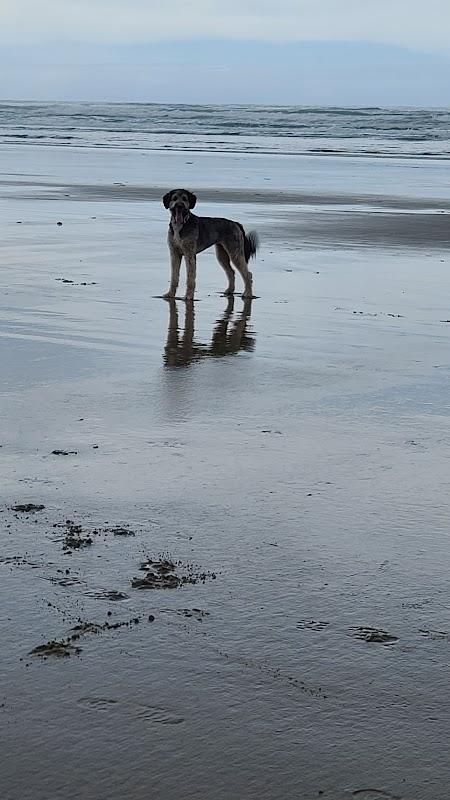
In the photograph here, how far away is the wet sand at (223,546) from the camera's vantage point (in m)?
3.15

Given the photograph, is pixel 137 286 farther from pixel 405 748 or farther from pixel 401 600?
pixel 405 748

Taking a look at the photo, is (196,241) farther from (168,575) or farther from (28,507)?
(168,575)

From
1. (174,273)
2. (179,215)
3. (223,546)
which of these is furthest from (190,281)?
(223,546)

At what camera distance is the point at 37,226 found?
17.0 metres

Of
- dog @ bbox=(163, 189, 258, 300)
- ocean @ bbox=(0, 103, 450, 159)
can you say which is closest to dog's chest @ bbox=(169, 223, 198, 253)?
dog @ bbox=(163, 189, 258, 300)

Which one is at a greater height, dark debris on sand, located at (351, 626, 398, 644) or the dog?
the dog

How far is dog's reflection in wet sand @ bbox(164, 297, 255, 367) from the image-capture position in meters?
8.61

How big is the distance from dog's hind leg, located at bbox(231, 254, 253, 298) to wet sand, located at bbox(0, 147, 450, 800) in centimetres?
43

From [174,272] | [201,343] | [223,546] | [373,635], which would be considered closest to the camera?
[373,635]

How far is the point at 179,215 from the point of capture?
11.4m

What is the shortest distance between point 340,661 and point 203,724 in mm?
572

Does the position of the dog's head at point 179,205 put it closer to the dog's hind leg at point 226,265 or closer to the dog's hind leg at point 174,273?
the dog's hind leg at point 174,273

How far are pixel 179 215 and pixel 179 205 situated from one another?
96 millimetres

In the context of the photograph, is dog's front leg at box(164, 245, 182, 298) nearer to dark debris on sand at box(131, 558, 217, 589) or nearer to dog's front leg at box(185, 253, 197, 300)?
dog's front leg at box(185, 253, 197, 300)
